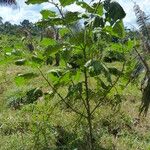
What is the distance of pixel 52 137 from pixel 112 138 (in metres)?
0.76

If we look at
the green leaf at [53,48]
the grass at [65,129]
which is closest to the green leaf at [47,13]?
the green leaf at [53,48]

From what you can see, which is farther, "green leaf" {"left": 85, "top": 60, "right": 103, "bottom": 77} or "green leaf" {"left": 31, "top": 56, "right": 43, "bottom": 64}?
"green leaf" {"left": 31, "top": 56, "right": 43, "bottom": 64}

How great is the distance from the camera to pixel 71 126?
6.40 m

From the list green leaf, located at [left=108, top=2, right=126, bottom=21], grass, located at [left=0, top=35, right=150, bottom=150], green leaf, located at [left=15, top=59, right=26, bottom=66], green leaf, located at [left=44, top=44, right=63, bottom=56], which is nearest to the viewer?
green leaf, located at [left=108, top=2, right=126, bottom=21]

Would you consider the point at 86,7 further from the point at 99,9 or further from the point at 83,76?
the point at 83,76

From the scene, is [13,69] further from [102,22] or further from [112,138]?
[102,22]

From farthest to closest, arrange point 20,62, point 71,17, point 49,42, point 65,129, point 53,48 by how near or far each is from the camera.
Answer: point 65,129
point 20,62
point 49,42
point 71,17
point 53,48

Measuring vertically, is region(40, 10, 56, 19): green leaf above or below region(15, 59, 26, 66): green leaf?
above

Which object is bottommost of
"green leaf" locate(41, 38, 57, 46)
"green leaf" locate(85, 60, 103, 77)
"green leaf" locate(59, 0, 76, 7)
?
"green leaf" locate(85, 60, 103, 77)

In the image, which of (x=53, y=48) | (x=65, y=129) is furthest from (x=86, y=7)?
(x=65, y=129)

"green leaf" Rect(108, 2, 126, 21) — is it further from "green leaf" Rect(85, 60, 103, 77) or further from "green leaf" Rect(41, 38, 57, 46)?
"green leaf" Rect(41, 38, 57, 46)

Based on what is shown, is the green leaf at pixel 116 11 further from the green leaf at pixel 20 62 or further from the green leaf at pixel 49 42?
the green leaf at pixel 20 62

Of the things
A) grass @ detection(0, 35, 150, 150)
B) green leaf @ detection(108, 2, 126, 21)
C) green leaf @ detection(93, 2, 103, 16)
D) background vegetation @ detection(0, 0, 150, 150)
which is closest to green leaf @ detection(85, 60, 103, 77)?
background vegetation @ detection(0, 0, 150, 150)

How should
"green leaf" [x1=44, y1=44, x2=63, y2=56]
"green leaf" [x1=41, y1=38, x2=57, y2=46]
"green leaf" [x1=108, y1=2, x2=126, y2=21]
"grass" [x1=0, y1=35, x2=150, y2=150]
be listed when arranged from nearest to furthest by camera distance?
"green leaf" [x1=108, y1=2, x2=126, y2=21] → "green leaf" [x1=44, y1=44, x2=63, y2=56] → "green leaf" [x1=41, y1=38, x2=57, y2=46] → "grass" [x1=0, y1=35, x2=150, y2=150]
